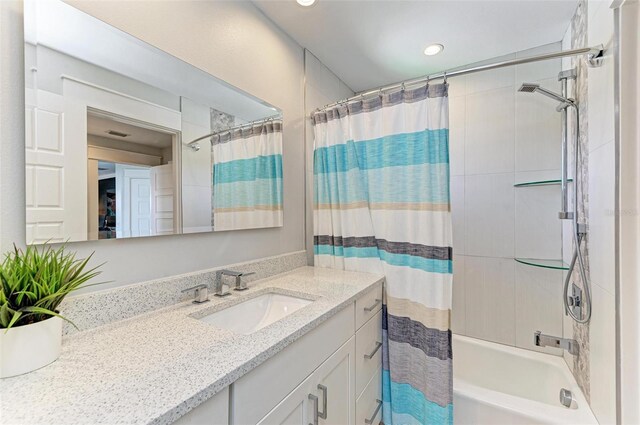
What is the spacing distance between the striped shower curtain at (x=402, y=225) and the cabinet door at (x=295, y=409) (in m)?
0.76

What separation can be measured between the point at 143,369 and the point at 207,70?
1196 millimetres

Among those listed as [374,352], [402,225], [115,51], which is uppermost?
[115,51]

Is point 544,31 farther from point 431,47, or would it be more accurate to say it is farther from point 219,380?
point 219,380

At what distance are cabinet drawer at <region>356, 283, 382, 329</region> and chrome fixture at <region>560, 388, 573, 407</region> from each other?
3.50 feet

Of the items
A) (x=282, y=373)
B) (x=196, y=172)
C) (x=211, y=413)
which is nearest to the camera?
(x=211, y=413)

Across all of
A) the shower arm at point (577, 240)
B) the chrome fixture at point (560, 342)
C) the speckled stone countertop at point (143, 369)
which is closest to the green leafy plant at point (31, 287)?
the speckled stone countertop at point (143, 369)

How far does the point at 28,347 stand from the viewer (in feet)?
2.09

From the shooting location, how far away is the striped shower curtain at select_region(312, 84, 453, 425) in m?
1.38

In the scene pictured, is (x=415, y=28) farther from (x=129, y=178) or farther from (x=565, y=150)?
(x=129, y=178)

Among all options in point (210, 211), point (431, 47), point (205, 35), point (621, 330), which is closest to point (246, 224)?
point (210, 211)

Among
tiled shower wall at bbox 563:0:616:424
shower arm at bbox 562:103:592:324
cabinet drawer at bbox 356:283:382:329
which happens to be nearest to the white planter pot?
cabinet drawer at bbox 356:283:382:329

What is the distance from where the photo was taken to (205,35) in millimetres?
1233

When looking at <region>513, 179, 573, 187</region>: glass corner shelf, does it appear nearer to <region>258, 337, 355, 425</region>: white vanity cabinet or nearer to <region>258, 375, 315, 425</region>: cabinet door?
<region>258, 337, 355, 425</region>: white vanity cabinet

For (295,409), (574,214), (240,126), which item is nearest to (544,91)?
(574,214)
